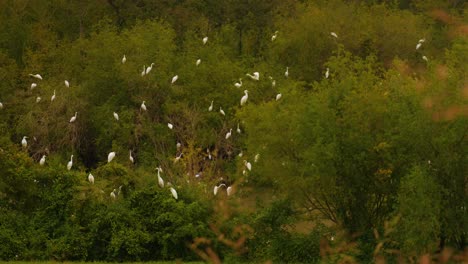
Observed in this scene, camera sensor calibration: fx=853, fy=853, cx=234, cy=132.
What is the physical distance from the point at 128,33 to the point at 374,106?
22.2 metres

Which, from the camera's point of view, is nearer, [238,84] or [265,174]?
[265,174]

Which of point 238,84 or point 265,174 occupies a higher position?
point 265,174

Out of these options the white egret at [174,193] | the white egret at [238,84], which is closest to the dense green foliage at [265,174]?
the white egret at [174,193]

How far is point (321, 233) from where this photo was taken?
20797mm

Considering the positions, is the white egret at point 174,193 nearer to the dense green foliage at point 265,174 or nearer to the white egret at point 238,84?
the dense green foliage at point 265,174

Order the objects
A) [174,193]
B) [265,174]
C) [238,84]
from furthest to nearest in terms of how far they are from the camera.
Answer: [238,84] → [265,174] → [174,193]

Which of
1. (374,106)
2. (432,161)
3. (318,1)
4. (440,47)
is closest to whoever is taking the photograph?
(432,161)

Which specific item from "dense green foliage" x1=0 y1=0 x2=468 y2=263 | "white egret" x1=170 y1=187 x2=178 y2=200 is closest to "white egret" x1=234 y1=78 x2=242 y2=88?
"dense green foliage" x1=0 y1=0 x2=468 y2=263

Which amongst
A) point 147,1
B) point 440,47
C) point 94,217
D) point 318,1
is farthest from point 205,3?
point 94,217

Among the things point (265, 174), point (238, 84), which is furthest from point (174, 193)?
point (238, 84)

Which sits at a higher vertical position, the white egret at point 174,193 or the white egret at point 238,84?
the white egret at point 174,193

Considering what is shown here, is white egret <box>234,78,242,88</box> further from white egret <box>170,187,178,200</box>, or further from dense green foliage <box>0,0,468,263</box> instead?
white egret <box>170,187,178,200</box>

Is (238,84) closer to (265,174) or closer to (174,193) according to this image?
(265,174)

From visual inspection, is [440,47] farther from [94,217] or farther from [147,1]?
[94,217]
